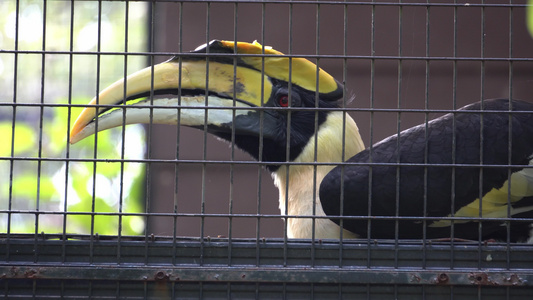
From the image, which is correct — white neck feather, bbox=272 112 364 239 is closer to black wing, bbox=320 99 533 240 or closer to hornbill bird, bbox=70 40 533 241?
hornbill bird, bbox=70 40 533 241

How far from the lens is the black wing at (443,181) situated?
8.27 ft

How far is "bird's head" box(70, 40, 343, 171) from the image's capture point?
7.93 ft

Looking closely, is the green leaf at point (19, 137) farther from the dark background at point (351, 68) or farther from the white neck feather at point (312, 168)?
the white neck feather at point (312, 168)

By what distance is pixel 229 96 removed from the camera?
2762 millimetres

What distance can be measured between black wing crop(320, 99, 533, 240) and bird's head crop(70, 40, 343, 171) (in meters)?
0.31

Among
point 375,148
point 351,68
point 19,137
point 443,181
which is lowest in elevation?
point 443,181

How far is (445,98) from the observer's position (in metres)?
4.33

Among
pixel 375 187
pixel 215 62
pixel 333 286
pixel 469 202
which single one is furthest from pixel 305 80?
pixel 333 286

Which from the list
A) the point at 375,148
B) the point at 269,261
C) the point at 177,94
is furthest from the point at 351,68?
the point at 269,261

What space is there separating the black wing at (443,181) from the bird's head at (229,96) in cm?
31

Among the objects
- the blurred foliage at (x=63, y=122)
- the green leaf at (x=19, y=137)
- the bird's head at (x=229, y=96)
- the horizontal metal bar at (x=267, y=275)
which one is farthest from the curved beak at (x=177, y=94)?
the green leaf at (x=19, y=137)

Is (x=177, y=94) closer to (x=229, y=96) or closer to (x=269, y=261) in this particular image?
(x=229, y=96)

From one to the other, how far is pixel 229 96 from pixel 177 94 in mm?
238

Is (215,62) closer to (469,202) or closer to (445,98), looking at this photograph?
(469,202)
